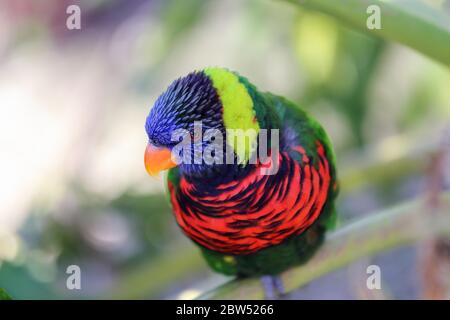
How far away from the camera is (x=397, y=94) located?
2500mm

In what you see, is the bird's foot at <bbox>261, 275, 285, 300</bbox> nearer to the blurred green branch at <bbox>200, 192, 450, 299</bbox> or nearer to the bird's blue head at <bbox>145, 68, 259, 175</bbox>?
the blurred green branch at <bbox>200, 192, 450, 299</bbox>

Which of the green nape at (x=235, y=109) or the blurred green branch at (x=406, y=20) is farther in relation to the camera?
the green nape at (x=235, y=109)

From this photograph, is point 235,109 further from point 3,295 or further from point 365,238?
point 3,295

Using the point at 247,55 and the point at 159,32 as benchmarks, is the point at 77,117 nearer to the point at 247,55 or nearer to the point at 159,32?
the point at 159,32

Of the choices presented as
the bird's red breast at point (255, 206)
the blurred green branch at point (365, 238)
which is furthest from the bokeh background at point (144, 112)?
the bird's red breast at point (255, 206)

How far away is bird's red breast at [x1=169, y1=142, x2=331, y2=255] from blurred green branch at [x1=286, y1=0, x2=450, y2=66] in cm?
34

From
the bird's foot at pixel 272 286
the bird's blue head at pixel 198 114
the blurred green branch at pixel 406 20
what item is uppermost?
the blurred green branch at pixel 406 20

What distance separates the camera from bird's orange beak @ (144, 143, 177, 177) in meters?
1.15

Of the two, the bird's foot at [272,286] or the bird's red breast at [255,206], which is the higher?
the bird's red breast at [255,206]

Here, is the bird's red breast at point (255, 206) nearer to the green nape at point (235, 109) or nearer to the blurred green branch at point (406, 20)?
the green nape at point (235, 109)

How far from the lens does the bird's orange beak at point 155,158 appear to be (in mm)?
1154

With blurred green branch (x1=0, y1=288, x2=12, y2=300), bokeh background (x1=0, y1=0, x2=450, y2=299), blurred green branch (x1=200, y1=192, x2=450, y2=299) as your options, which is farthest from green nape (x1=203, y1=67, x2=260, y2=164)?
bokeh background (x1=0, y1=0, x2=450, y2=299)

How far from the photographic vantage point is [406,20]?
1030 mm

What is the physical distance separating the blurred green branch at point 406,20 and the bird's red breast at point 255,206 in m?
0.34
